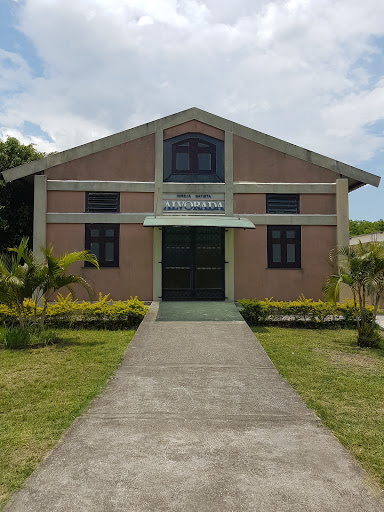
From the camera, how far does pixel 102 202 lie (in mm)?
13008

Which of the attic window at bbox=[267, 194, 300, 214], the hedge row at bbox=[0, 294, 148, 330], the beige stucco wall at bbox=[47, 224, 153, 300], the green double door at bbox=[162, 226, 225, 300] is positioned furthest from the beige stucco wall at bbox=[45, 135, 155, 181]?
the hedge row at bbox=[0, 294, 148, 330]

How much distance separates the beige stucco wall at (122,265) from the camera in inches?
504

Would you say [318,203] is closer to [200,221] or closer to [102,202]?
[200,221]

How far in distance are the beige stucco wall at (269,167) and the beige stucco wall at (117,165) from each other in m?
3.12

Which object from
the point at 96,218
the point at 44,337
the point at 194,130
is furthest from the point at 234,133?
the point at 44,337

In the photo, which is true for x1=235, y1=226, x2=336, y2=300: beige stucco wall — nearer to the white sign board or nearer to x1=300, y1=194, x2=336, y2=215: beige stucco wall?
x1=300, y1=194, x2=336, y2=215: beige stucco wall

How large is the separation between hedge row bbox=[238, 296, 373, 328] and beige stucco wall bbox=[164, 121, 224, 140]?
6237 mm

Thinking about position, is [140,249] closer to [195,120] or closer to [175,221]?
[175,221]

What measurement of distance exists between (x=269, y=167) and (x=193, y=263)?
4.41 meters

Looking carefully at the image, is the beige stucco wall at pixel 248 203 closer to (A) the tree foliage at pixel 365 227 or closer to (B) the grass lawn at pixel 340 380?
(B) the grass lawn at pixel 340 380

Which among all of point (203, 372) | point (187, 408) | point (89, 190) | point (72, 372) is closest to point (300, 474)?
point (187, 408)

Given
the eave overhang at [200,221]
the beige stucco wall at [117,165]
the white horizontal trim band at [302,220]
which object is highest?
the beige stucco wall at [117,165]

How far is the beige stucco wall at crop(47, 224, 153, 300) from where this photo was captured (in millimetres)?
12797

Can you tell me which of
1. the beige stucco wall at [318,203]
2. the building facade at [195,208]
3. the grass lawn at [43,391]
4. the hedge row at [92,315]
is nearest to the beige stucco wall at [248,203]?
the building facade at [195,208]
